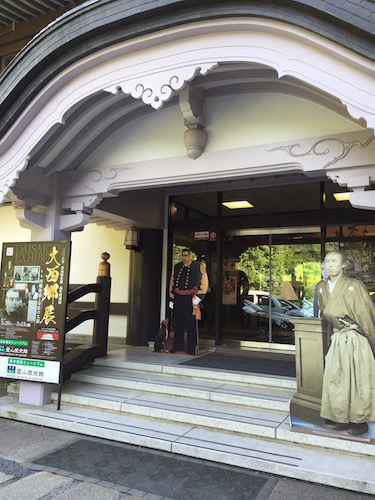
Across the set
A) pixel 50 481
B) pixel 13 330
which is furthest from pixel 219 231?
pixel 50 481

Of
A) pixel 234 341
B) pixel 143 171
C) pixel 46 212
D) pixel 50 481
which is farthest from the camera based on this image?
pixel 234 341

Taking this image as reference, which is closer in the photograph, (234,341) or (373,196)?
(373,196)

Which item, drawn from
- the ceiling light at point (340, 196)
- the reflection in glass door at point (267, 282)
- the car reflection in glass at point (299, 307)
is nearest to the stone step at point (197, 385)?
the reflection in glass door at point (267, 282)

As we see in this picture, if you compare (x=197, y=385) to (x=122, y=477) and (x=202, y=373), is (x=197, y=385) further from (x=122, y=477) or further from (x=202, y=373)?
(x=122, y=477)

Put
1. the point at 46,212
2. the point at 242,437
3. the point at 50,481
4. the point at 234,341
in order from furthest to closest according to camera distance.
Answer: the point at 234,341, the point at 46,212, the point at 242,437, the point at 50,481

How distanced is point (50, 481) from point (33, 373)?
1.85m

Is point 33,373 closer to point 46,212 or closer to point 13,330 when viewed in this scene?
point 13,330

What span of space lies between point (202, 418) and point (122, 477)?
1146mm

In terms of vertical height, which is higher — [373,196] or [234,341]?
[373,196]

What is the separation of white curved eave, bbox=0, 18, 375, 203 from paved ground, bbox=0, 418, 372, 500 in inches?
115

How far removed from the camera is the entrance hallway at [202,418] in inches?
141

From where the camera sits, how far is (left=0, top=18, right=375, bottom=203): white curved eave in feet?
10.5

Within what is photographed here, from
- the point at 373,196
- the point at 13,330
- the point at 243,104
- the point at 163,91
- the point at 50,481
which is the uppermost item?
the point at 243,104

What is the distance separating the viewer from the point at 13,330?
5230 mm
